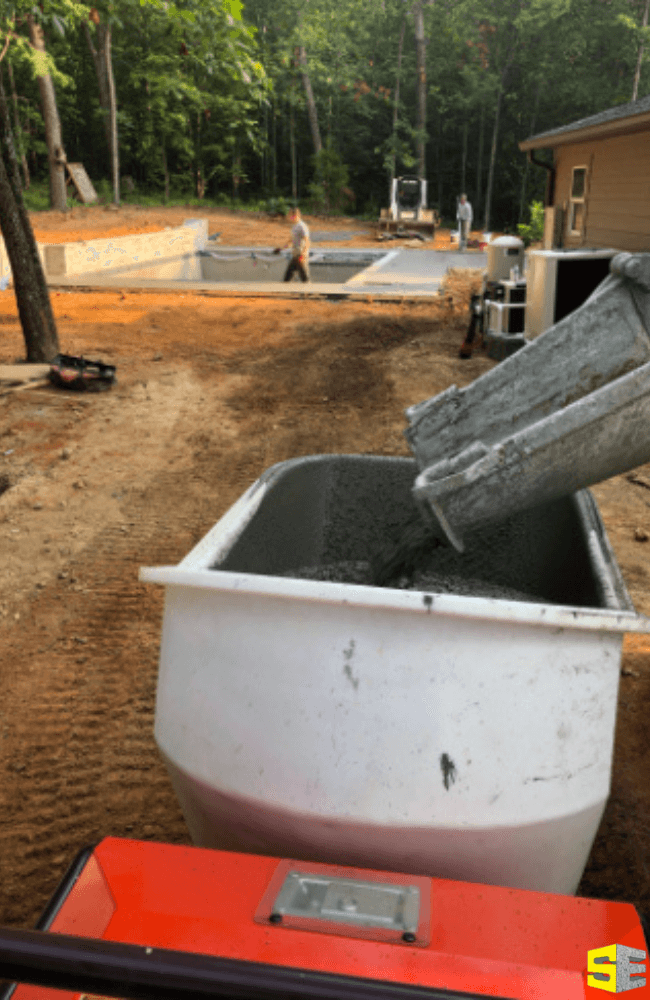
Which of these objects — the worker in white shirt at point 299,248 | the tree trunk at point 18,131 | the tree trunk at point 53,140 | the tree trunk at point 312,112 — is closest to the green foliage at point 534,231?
the worker in white shirt at point 299,248

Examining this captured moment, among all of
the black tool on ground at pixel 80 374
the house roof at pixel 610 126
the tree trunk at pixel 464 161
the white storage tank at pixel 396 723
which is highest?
the tree trunk at pixel 464 161

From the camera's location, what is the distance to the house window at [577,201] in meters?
12.9

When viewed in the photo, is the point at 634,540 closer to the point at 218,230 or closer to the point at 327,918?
the point at 327,918

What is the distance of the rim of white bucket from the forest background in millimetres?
33538

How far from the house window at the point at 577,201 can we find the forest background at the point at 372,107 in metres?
22.3

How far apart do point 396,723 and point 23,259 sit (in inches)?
383

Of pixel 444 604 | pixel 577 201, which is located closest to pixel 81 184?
pixel 577 201

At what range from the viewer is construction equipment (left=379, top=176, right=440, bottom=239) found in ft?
102

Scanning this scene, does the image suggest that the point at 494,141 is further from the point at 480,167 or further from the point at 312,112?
the point at 312,112

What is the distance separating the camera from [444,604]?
1792 mm

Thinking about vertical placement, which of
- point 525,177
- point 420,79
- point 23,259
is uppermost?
point 420,79

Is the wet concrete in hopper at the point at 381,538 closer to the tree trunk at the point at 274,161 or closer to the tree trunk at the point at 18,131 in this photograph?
the tree trunk at the point at 18,131

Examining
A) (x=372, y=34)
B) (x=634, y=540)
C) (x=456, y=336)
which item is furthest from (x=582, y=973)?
(x=372, y=34)

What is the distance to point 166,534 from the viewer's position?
20.2 feet
